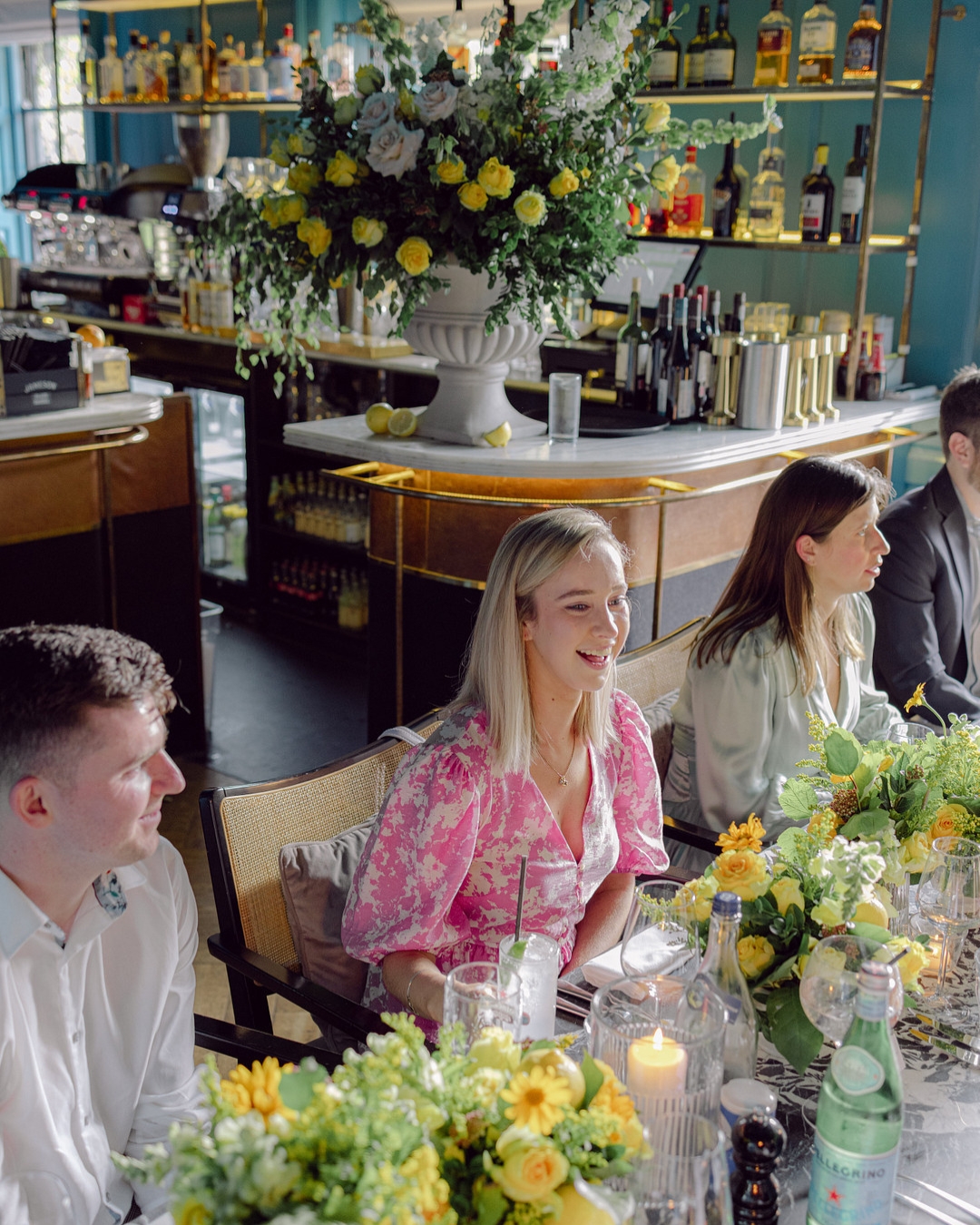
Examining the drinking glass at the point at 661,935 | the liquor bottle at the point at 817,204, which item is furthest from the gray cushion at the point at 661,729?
the liquor bottle at the point at 817,204

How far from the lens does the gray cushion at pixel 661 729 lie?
2.59 meters

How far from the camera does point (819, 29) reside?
410cm

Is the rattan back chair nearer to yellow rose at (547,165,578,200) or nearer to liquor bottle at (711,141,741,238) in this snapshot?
yellow rose at (547,165,578,200)

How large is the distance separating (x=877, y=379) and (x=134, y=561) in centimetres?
261

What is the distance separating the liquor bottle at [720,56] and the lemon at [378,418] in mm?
1828

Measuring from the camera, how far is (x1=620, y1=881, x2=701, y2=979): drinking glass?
148 centimetres

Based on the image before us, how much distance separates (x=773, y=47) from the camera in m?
4.27

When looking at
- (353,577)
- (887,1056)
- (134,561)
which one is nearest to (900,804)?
(887,1056)

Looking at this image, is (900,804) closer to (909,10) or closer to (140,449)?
(140,449)

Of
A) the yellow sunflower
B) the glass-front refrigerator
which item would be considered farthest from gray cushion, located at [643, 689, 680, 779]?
the glass-front refrigerator

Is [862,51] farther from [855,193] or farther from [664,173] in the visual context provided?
[664,173]

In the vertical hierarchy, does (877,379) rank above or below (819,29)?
below

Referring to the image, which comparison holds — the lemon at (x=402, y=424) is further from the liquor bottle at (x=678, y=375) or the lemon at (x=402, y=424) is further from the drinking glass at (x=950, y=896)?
the drinking glass at (x=950, y=896)

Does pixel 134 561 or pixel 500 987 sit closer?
pixel 500 987
